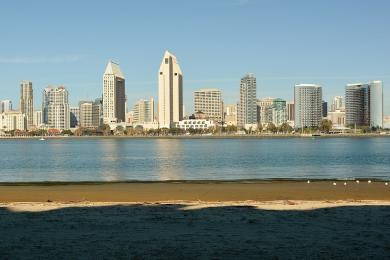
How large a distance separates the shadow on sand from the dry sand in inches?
0.8

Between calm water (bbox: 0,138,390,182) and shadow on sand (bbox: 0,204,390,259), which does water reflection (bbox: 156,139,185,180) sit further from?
shadow on sand (bbox: 0,204,390,259)

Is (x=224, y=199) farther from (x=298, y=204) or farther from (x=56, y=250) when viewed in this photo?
(x=56, y=250)

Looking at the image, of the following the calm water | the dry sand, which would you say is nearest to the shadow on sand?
the dry sand

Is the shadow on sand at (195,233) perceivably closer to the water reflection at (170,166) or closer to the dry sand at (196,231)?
the dry sand at (196,231)

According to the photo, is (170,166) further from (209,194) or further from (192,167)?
(209,194)

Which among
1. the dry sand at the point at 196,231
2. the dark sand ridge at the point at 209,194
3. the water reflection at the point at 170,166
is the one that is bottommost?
the water reflection at the point at 170,166

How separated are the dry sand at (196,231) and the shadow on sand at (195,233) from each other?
0.02 meters

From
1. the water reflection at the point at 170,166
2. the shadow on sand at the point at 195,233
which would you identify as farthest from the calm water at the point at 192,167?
the shadow on sand at the point at 195,233

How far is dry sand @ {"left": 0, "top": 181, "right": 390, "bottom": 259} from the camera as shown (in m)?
11.8

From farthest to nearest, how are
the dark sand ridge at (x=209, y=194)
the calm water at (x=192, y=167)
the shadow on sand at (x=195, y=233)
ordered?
the calm water at (x=192, y=167) → the dark sand ridge at (x=209, y=194) → the shadow on sand at (x=195, y=233)

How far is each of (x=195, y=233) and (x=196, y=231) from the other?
0.30 meters

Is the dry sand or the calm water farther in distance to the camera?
the calm water

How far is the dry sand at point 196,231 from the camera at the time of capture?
11.8 meters

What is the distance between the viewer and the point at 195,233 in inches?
546
